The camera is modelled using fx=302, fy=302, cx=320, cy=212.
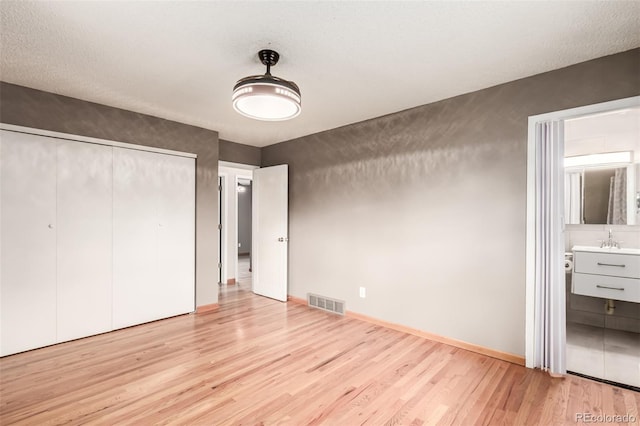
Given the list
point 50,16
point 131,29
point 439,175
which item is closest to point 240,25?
point 131,29

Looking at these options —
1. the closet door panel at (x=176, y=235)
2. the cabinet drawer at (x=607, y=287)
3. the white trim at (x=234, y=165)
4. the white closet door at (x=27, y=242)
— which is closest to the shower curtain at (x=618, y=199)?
the cabinet drawer at (x=607, y=287)

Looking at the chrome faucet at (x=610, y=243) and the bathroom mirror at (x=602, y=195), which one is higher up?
the bathroom mirror at (x=602, y=195)

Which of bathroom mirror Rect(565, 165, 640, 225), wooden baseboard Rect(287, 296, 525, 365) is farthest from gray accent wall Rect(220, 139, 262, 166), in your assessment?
bathroom mirror Rect(565, 165, 640, 225)

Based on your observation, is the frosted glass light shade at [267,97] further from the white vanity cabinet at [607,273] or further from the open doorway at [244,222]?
the open doorway at [244,222]

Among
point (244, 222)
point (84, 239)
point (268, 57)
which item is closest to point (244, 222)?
point (244, 222)

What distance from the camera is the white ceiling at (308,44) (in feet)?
6.11

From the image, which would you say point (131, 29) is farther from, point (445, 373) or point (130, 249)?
point (445, 373)

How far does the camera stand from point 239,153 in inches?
203

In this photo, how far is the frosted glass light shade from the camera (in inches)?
81.3

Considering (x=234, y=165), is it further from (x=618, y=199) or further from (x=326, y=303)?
(x=618, y=199)

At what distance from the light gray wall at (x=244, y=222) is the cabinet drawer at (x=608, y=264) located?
28.1ft

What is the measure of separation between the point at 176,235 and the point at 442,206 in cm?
338

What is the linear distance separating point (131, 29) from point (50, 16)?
0.46 meters

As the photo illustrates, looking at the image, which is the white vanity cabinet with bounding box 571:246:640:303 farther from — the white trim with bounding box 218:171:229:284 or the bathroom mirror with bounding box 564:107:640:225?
the white trim with bounding box 218:171:229:284
